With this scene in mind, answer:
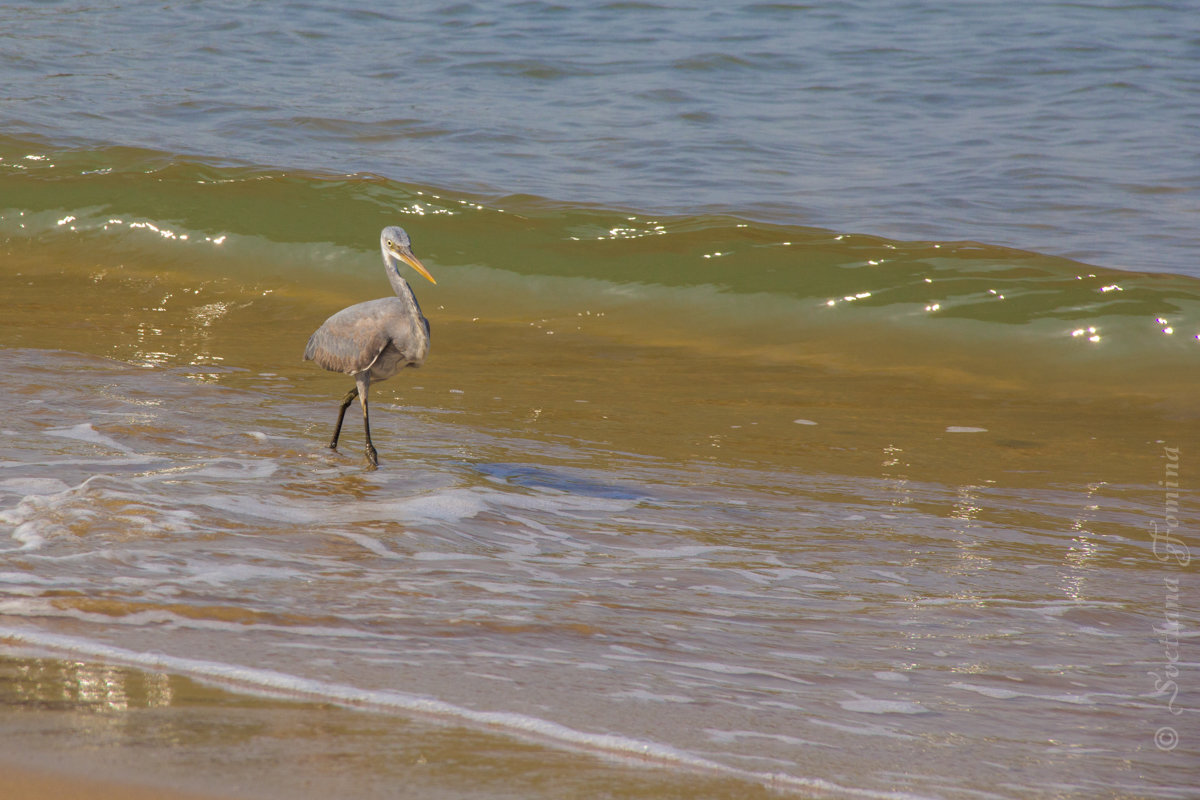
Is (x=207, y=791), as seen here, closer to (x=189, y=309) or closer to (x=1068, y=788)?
(x=1068, y=788)

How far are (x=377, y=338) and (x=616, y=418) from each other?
1.71 meters

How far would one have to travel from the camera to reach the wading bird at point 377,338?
237 inches

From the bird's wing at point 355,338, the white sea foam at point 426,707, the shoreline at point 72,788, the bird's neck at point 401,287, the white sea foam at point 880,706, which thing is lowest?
the white sea foam at point 880,706

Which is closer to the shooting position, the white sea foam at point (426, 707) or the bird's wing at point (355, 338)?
the white sea foam at point (426, 707)

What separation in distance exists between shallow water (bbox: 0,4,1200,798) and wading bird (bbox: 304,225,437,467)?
43cm

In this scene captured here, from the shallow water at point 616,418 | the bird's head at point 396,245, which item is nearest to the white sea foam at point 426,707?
the shallow water at point 616,418

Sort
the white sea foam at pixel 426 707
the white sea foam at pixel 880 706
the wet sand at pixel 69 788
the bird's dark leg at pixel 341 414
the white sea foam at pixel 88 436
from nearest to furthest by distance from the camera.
Result: the wet sand at pixel 69 788 < the white sea foam at pixel 426 707 < the white sea foam at pixel 880 706 < the white sea foam at pixel 88 436 < the bird's dark leg at pixel 341 414

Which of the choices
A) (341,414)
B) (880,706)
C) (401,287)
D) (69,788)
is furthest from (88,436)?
(880,706)

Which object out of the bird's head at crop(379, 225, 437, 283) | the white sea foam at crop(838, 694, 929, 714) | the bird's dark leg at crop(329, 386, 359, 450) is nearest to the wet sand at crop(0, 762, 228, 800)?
the white sea foam at crop(838, 694, 929, 714)

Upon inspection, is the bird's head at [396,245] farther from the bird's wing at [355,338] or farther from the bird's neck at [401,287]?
the bird's wing at [355,338]

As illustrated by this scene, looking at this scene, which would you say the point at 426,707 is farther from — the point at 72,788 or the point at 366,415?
the point at 366,415

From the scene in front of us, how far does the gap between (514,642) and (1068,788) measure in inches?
62.2

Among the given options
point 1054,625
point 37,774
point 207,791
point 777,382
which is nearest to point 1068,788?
point 1054,625

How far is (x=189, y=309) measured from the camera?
32.1ft
